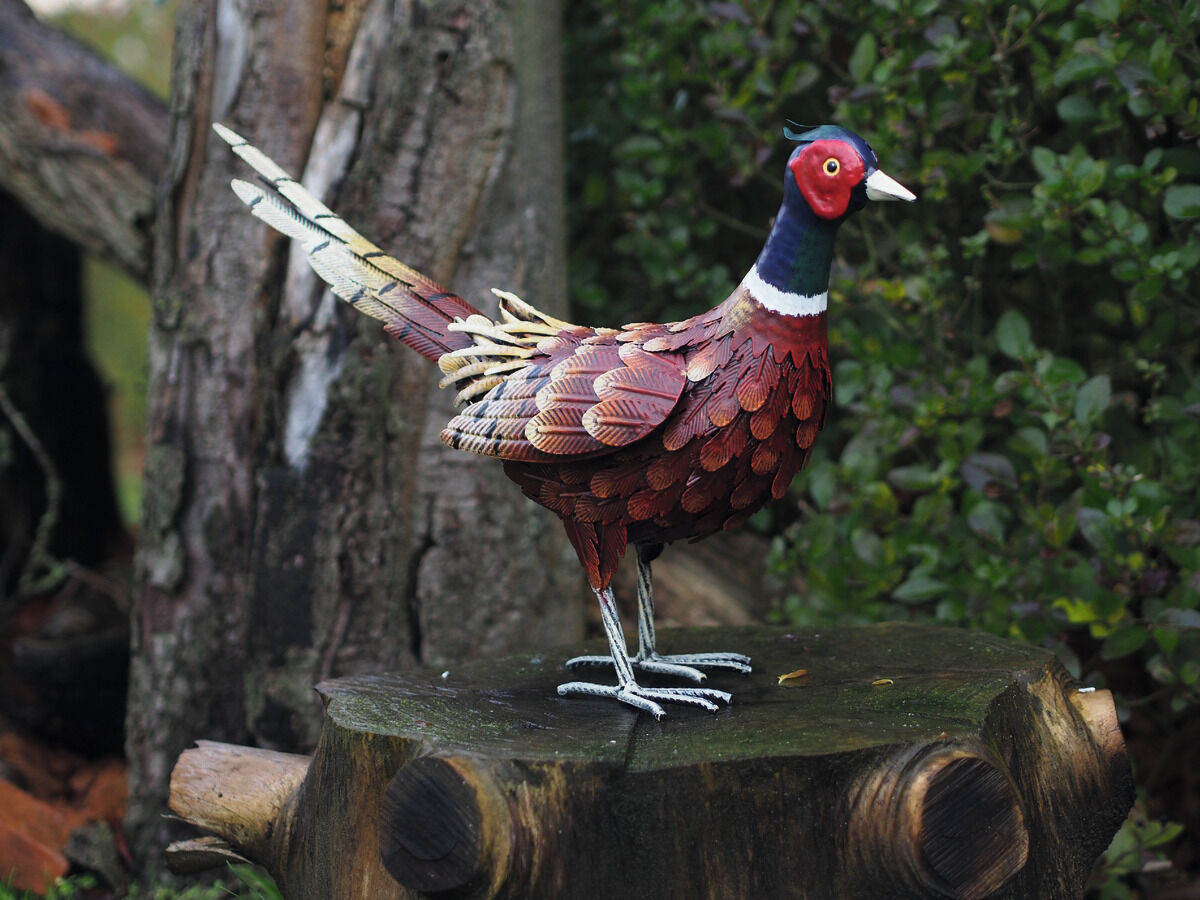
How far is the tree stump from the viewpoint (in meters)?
1.65

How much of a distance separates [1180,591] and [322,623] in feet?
7.22

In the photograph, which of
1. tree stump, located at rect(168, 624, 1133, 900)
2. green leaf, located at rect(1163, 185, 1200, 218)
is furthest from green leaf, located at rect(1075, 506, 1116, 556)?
green leaf, located at rect(1163, 185, 1200, 218)

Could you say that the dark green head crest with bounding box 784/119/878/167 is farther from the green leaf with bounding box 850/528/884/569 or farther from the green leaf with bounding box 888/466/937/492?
the green leaf with bounding box 850/528/884/569

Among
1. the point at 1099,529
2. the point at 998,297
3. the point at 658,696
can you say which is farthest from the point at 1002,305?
the point at 658,696

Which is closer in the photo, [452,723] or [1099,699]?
[452,723]

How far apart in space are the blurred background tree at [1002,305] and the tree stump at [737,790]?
0.67 m

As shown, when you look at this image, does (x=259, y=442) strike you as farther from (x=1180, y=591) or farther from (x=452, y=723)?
(x=1180, y=591)

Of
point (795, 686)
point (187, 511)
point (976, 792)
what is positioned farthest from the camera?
point (187, 511)

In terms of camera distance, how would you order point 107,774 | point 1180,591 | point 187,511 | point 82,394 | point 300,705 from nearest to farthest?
point 1180,591 → point 300,705 → point 187,511 → point 107,774 → point 82,394

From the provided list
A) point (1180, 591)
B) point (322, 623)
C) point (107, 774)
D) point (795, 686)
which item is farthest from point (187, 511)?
point (1180, 591)

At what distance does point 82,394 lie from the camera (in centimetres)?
477

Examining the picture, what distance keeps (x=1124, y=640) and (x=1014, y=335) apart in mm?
802

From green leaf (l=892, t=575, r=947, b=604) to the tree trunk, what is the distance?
967mm

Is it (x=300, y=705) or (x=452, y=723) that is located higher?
(x=452, y=723)
